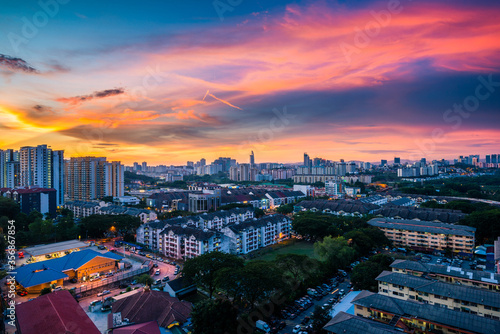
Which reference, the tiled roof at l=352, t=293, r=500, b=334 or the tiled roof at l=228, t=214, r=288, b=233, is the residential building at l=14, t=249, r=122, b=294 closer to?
the tiled roof at l=228, t=214, r=288, b=233

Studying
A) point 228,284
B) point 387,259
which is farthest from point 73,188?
point 387,259

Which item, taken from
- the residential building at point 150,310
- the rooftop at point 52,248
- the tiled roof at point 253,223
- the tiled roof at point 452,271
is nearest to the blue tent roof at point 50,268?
the rooftop at point 52,248

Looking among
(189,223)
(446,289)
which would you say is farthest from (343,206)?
(446,289)

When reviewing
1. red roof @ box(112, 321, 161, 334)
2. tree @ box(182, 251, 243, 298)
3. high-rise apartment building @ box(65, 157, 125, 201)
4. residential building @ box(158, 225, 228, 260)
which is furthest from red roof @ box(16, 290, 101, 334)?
high-rise apartment building @ box(65, 157, 125, 201)

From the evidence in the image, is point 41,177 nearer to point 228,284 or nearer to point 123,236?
point 123,236

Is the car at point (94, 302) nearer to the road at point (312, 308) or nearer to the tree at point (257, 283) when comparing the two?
the tree at point (257, 283)

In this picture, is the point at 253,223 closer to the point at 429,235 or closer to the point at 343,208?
the point at 429,235
